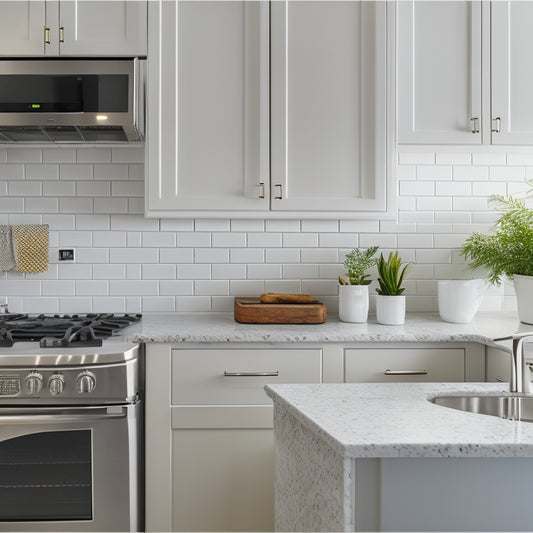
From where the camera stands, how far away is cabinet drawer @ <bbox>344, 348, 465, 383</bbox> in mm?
2271

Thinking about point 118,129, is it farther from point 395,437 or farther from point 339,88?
point 395,437

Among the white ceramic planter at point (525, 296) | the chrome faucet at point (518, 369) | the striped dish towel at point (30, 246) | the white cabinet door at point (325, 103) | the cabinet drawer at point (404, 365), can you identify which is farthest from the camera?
the striped dish towel at point (30, 246)

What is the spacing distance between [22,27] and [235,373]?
174cm

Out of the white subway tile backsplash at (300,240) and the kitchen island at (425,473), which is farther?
the white subway tile backsplash at (300,240)

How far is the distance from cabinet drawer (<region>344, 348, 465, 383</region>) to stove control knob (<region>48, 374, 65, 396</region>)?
3.45ft

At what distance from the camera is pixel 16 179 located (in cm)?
285

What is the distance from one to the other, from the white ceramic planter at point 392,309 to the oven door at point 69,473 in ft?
3.79

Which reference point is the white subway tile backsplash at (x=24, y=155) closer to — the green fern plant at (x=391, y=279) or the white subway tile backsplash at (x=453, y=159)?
the green fern plant at (x=391, y=279)

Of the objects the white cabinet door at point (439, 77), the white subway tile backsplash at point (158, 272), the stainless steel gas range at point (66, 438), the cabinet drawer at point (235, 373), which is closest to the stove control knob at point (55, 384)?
→ the stainless steel gas range at point (66, 438)

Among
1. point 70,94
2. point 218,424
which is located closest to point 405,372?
point 218,424

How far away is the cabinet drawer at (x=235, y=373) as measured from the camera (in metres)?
2.24

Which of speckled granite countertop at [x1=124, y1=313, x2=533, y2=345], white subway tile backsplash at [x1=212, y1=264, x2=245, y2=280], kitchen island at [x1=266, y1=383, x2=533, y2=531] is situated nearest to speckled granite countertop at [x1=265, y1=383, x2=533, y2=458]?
kitchen island at [x1=266, y1=383, x2=533, y2=531]

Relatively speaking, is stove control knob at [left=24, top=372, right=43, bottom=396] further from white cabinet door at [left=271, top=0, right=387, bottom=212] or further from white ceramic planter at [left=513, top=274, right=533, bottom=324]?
white ceramic planter at [left=513, top=274, right=533, bottom=324]

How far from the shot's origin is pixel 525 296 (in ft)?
8.07
